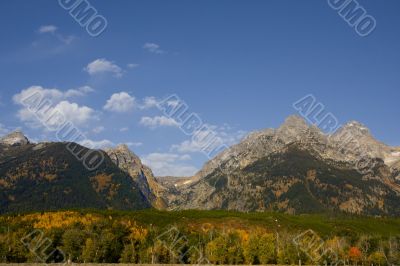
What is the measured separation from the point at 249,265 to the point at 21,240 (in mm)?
93874

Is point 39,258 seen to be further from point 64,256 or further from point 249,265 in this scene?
point 249,265

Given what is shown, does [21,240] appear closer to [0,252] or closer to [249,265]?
[0,252]

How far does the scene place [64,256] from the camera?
198125 millimetres

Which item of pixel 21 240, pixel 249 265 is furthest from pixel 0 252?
pixel 249 265

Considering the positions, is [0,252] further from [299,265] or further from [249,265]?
[299,265]

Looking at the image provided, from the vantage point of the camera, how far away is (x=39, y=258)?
636ft

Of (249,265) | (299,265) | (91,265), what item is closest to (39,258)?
(91,265)

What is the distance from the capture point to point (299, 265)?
199125 millimetres

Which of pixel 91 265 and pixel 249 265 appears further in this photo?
pixel 249 265

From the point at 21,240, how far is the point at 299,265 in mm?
114255

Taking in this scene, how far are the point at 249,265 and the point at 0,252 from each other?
330ft

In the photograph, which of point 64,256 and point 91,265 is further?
point 64,256

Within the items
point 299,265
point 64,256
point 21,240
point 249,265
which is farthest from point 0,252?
point 299,265

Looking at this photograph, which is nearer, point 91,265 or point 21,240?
point 91,265
